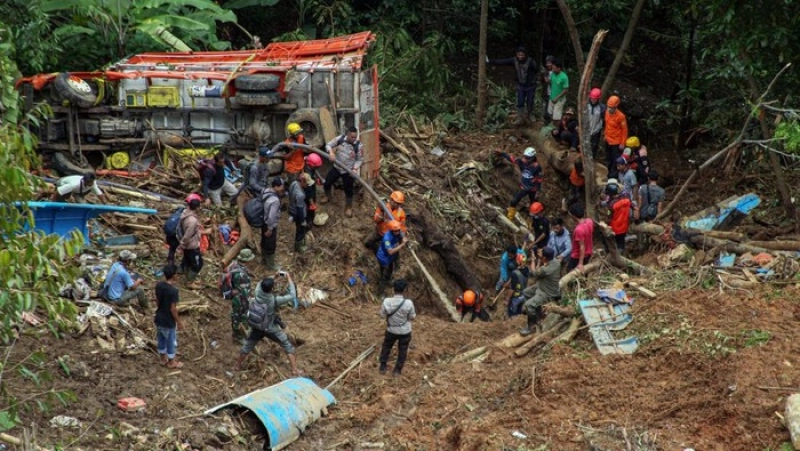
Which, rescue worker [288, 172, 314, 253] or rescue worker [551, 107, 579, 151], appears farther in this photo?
rescue worker [551, 107, 579, 151]

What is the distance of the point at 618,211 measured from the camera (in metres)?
15.5

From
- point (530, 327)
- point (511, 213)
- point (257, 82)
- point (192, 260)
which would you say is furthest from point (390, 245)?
point (511, 213)

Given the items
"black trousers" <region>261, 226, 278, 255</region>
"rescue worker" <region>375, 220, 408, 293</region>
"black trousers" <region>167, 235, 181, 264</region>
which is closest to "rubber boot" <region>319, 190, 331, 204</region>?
"rescue worker" <region>375, 220, 408, 293</region>

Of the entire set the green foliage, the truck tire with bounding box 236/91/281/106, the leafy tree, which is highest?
the leafy tree

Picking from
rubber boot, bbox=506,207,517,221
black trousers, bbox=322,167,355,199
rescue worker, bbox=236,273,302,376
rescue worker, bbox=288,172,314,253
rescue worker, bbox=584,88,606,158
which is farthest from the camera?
rubber boot, bbox=506,207,517,221

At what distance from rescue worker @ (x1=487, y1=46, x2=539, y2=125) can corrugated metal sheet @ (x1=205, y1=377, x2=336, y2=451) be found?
968 cm

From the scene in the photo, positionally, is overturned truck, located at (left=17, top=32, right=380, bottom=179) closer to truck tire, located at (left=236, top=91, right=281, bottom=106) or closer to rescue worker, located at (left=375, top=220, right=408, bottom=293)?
truck tire, located at (left=236, top=91, right=281, bottom=106)

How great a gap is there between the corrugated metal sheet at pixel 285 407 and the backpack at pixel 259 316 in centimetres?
74

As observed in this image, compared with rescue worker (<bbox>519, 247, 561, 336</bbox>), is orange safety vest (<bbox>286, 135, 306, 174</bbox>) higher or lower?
higher

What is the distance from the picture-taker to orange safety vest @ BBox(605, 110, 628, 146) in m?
18.1

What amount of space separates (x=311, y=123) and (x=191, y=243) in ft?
12.2

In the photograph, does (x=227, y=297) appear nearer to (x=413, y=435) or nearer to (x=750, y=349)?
(x=413, y=435)

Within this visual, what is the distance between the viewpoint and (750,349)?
1117 cm

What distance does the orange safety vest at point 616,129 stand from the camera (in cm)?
1808
